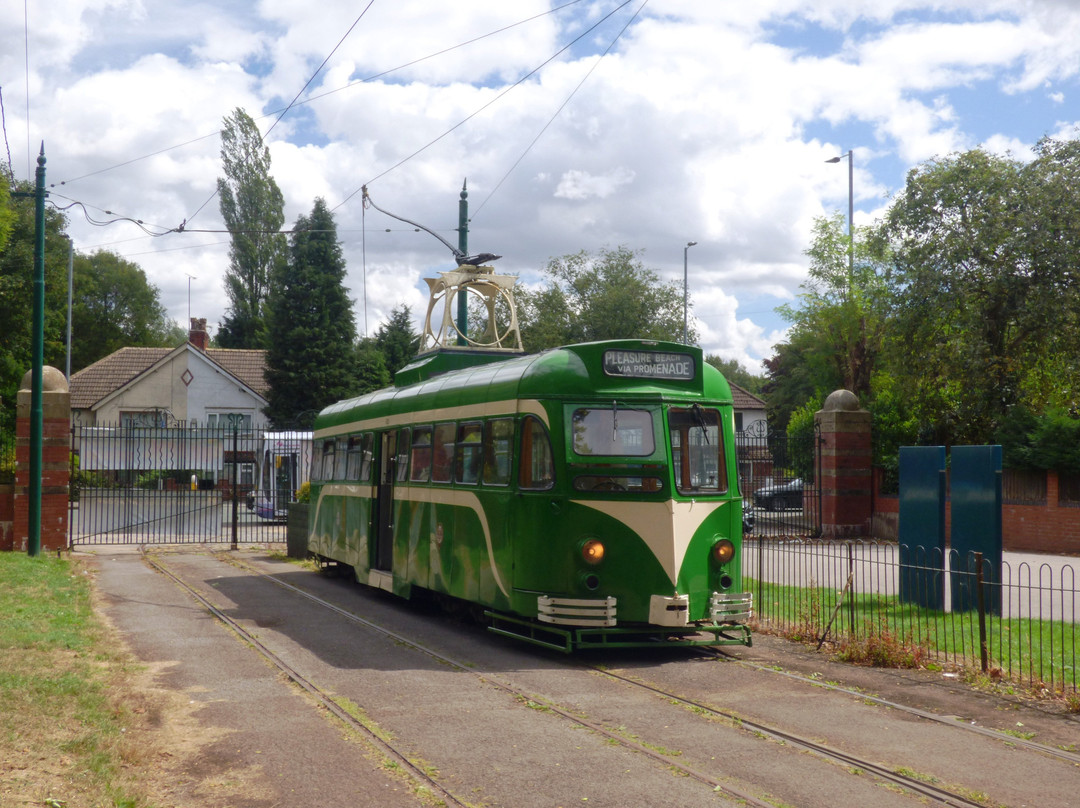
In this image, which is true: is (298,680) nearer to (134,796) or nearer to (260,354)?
(134,796)

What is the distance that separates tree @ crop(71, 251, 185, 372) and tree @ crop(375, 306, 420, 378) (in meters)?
24.0

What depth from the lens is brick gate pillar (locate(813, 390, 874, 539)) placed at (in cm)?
2431

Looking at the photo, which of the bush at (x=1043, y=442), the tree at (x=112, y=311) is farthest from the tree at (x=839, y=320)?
the tree at (x=112, y=311)

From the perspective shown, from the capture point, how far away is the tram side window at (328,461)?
18.7 m

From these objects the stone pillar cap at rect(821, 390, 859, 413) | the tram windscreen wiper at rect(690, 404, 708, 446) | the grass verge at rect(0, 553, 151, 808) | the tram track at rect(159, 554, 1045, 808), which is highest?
the stone pillar cap at rect(821, 390, 859, 413)

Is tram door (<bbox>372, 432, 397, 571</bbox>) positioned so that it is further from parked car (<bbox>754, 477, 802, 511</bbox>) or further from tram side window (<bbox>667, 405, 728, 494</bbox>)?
parked car (<bbox>754, 477, 802, 511</bbox>)

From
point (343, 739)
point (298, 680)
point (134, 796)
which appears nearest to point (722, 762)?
point (343, 739)

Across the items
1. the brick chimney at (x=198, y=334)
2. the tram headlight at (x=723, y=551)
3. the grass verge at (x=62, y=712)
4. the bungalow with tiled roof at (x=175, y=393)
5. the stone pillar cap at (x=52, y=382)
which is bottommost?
the grass verge at (x=62, y=712)

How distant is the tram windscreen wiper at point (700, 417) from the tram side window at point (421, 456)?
3807mm

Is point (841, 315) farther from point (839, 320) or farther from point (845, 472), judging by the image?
point (845, 472)

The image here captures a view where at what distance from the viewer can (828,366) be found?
45.8 metres

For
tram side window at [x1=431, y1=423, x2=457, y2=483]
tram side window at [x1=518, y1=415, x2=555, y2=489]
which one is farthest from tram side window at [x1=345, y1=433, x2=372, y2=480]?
tram side window at [x1=518, y1=415, x2=555, y2=489]

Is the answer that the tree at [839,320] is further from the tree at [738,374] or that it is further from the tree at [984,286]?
the tree at [738,374]

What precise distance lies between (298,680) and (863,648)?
5.45 metres
